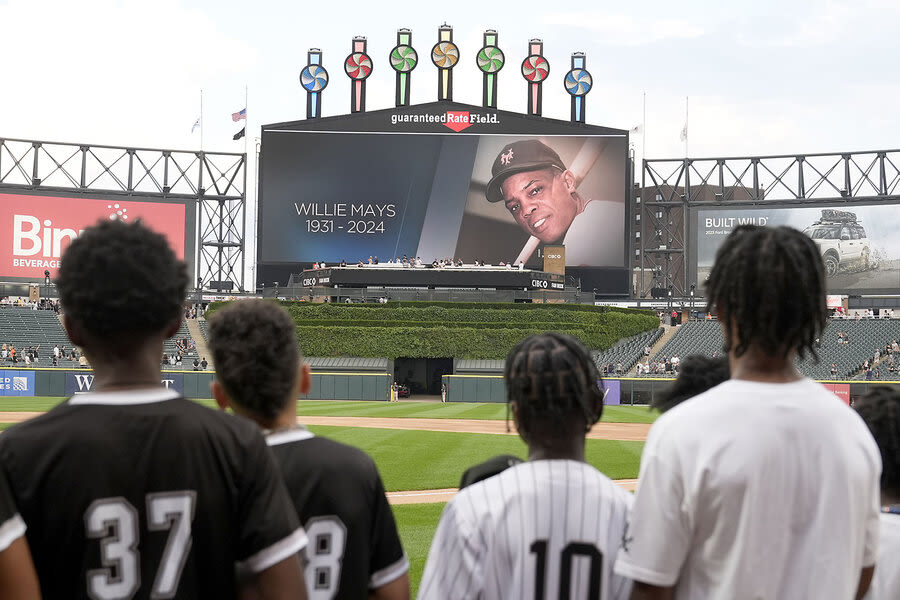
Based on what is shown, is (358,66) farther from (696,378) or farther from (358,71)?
(696,378)

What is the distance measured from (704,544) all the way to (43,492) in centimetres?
180

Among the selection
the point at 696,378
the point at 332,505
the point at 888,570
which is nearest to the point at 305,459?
the point at 332,505

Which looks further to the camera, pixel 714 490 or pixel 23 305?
pixel 23 305

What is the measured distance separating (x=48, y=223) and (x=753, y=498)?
2370 inches

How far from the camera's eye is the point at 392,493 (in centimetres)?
1265

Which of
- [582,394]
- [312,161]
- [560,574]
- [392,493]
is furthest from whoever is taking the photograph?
[312,161]

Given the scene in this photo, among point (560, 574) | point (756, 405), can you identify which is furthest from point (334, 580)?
point (756, 405)

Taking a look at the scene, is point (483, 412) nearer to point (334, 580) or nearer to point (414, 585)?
point (414, 585)

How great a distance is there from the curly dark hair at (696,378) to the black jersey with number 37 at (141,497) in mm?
2164

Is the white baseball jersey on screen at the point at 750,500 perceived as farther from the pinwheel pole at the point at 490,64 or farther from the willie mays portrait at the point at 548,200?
the pinwheel pole at the point at 490,64

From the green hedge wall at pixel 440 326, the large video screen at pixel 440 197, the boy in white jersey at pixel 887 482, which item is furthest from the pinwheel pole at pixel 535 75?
the boy in white jersey at pixel 887 482

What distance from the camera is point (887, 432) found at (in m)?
3.37

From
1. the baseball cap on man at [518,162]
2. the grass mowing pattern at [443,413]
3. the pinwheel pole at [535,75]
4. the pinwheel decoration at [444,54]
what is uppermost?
the pinwheel decoration at [444,54]

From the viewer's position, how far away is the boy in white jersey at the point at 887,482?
3.24 m
